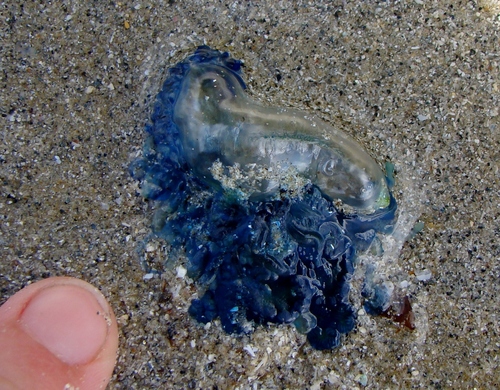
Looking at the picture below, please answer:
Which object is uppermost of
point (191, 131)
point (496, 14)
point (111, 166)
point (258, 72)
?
point (496, 14)

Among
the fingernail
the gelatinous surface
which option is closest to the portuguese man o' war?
the gelatinous surface

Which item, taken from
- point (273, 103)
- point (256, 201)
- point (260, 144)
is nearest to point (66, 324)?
point (256, 201)

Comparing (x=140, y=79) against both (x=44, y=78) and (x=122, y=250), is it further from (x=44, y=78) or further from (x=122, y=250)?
(x=122, y=250)

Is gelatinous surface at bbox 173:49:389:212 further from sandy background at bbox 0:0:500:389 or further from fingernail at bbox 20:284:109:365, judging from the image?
fingernail at bbox 20:284:109:365

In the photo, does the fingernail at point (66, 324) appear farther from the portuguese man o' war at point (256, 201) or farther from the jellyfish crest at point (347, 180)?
the jellyfish crest at point (347, 180)

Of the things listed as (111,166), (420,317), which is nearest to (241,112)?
(111,166)

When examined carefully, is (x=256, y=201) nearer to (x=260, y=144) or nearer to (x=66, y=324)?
(x=260, y=144)
